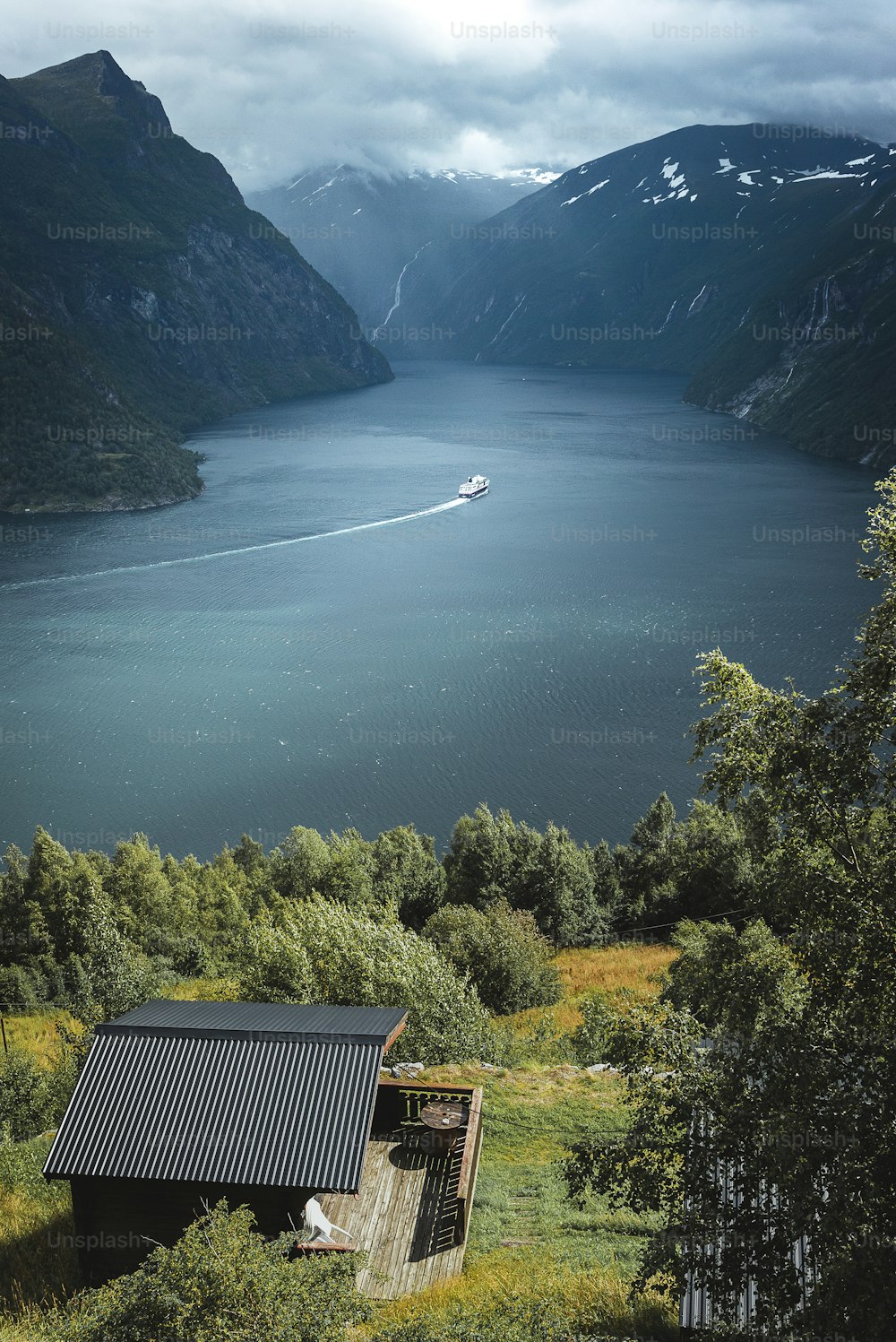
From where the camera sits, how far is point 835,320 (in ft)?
600

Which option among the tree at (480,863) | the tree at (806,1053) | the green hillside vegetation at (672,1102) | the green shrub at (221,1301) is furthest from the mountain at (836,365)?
the green shrub at (221,1301)

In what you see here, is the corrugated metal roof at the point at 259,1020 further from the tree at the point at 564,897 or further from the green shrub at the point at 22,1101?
the tree at the point at 564,897

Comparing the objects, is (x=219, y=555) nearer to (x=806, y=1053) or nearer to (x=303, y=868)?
(x=303, y=868)

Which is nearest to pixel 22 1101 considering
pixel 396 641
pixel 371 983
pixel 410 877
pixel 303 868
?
pixel 371 983

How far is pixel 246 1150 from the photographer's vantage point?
12.5 metres

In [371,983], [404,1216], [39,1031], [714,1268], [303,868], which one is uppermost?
[714,1268]

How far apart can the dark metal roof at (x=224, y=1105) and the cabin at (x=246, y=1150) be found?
0.02m

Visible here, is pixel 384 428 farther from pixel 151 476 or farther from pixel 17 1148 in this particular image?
pixel 17 1148

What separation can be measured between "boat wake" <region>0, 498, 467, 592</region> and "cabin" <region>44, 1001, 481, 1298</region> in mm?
75884

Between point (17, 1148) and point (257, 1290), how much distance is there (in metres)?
9.63

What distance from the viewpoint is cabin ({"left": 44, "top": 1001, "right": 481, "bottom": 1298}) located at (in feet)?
40.7

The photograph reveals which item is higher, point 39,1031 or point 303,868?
point 303,868

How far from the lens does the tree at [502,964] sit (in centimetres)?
2966

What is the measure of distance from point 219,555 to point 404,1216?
83.2m
